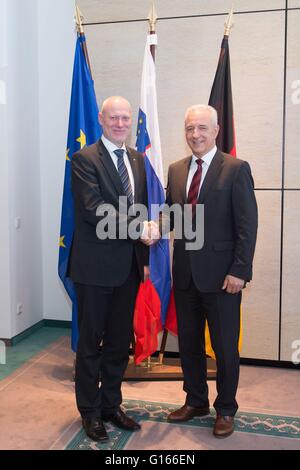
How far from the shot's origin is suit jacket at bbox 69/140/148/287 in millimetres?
2240

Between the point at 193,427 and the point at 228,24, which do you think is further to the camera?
the point at 228,24

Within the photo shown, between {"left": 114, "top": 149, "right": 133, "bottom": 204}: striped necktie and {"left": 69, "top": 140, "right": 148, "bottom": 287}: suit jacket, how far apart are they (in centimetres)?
3

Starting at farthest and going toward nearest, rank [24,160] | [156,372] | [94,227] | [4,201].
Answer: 1. [24,160]
2. [4,201]
3. [156,372]
4. [94,227]

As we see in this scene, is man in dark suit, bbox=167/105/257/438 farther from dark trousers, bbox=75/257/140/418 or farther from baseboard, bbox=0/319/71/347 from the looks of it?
baseboard, bbox=0/319/71/347

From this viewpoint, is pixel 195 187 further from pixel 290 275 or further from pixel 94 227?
pixel 290 275

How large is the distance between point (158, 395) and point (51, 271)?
1673 mm

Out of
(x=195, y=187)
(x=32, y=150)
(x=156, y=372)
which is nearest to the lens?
(x=195, y=187)

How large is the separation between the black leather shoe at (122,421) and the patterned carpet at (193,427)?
0.09 feet

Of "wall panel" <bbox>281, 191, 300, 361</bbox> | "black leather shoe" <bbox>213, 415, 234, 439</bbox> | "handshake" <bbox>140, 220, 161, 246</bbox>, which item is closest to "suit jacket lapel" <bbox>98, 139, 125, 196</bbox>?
"handshake" <bbox>140, 220, 161, 246</bbox>

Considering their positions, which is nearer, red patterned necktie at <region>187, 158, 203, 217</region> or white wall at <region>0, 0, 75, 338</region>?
red patterned necktie at <region>187, 158, 203, 217</region>

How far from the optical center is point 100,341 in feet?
7.93

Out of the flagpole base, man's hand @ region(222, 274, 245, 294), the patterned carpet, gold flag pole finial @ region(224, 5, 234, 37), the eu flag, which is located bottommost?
the patterned carpet

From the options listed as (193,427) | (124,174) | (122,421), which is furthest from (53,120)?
(193,427)

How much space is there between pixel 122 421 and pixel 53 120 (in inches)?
101
